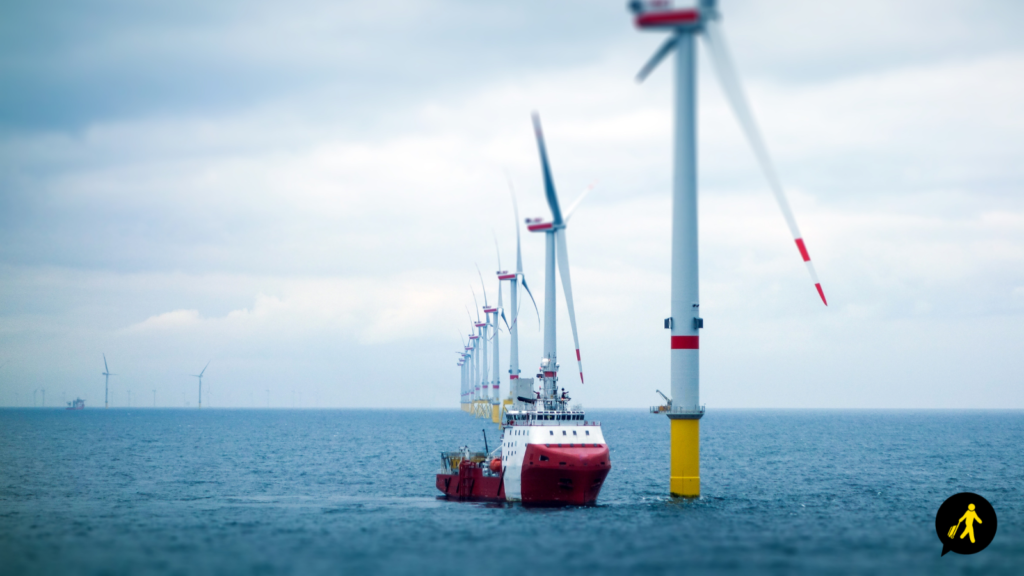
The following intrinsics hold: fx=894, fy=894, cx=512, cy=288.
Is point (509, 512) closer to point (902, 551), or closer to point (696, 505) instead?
point (696, 505)

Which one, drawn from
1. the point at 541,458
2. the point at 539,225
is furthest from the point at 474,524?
the point at 539,225

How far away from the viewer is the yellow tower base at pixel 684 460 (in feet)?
273

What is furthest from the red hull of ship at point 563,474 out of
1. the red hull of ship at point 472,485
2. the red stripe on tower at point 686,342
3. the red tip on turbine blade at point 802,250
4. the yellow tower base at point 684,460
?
the red tip on turbine blade at point 802,250

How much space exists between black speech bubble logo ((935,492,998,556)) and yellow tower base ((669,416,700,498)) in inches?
829

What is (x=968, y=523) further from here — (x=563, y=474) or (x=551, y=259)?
(x=551, y=259)

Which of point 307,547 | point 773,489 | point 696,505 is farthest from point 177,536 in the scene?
point 773,489

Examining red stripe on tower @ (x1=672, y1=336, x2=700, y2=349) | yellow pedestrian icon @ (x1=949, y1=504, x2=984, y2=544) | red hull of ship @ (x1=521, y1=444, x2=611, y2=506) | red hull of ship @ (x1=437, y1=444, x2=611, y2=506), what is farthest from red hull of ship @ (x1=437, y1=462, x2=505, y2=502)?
yellow pedestrian icon @ (x1=949, y1=504, x2=984, y2=544)

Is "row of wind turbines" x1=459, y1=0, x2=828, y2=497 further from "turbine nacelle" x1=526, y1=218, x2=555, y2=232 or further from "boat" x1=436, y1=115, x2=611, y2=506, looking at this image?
"turbine nacelle" x1=526, y1=218, x2=555, y2=232

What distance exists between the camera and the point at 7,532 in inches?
3029

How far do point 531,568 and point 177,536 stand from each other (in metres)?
32.9

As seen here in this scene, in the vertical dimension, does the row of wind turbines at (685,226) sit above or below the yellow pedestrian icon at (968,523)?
above

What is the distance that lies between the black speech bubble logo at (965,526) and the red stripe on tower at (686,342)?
79.6 feet

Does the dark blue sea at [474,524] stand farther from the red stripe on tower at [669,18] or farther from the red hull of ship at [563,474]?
the red stripe on tower at [669,18]

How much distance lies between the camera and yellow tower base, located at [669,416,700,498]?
83062 millimetres
